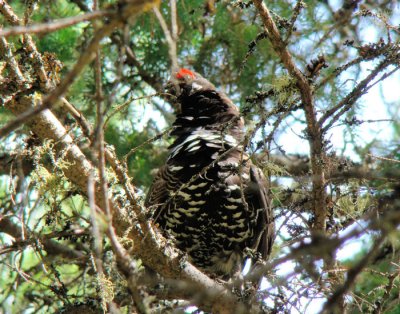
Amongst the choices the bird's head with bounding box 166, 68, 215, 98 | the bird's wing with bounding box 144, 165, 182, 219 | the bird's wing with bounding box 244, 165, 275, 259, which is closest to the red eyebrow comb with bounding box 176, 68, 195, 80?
the bird's head with bounding box 166, 68, 215, 98

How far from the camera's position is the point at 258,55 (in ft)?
17.7

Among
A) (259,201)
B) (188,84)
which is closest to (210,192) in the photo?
(259,201)

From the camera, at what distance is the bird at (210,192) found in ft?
13.6

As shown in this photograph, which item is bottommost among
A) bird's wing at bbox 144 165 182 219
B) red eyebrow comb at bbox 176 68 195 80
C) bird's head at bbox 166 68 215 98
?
bird's wing at bbox 144 165 182 219

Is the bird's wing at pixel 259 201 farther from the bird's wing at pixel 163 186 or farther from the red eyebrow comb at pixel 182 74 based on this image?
the red eyebrow comb at pixel 182 74

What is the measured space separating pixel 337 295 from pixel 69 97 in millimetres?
3677

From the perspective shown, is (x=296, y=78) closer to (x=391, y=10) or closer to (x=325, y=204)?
(x=325, y=204)

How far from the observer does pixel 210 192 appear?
412 cm

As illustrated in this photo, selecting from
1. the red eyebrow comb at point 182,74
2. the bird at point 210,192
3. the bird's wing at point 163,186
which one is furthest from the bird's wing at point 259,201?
the red eyebrow comb at point 182,74

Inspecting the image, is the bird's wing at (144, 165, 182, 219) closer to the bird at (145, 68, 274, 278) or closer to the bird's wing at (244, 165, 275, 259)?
the bird at (145, 68, 274, 278)

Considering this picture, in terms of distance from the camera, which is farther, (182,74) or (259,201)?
(182,74)

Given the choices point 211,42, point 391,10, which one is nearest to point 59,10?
point 211,42

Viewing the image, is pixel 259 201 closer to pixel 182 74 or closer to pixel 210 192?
pixel 210 192

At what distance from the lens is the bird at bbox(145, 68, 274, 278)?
4.13 m
